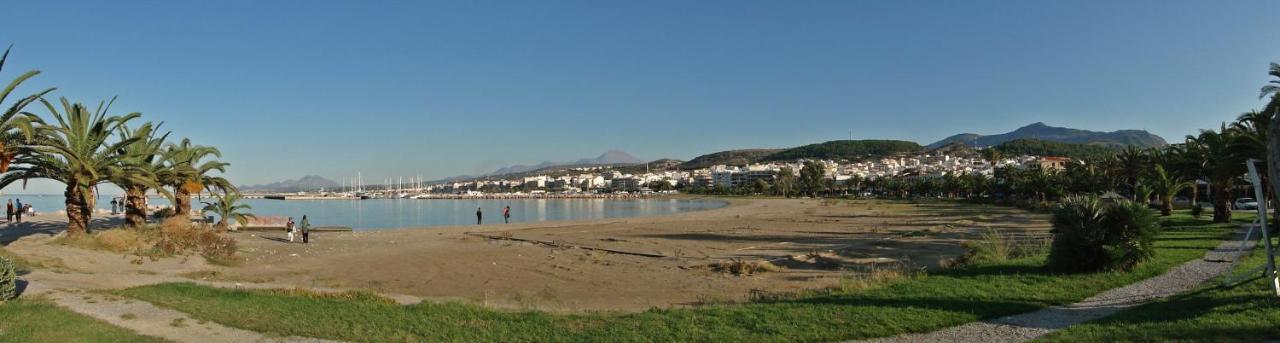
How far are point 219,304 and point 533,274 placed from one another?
9188 millimetres

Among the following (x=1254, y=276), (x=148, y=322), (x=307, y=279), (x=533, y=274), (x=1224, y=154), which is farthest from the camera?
(x=1224, y=154)

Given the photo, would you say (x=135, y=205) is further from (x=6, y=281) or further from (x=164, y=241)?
(x=6, y=281)

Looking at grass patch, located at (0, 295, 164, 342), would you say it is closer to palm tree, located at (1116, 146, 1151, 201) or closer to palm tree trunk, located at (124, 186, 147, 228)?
palm tree trunk, located at (124, 186, 147, 228)

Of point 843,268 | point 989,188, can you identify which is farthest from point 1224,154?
point 989,188

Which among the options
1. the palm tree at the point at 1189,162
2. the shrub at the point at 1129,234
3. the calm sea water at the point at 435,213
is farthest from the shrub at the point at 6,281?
the calm sea water at the point at 435,213

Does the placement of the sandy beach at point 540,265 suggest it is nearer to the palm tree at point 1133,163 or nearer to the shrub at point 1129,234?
the shrub at point 1129,234

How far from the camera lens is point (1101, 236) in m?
11.9

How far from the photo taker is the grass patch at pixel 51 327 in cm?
737

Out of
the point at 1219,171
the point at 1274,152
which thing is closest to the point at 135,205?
the point at 1274,152

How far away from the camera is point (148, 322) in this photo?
8.55 meters

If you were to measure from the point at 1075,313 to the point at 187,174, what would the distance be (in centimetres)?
2655

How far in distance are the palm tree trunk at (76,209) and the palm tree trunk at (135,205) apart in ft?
8.63

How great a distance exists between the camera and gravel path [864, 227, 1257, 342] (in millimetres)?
7488

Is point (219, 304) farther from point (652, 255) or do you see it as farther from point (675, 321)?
point (652, 255)
